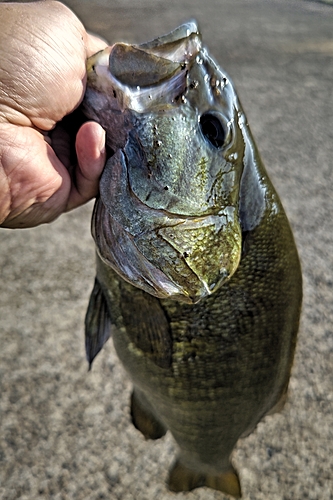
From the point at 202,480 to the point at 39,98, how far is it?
137 cm

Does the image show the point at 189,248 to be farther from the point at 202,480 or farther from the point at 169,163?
the point at 202,480

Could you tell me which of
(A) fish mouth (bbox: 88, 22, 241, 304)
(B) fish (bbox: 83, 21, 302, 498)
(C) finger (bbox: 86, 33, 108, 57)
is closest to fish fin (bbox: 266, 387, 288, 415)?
(B) fish (bbox: 83, 21, 302, 498)

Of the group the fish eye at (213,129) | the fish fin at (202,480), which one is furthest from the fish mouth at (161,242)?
the fish fin at (202,480)

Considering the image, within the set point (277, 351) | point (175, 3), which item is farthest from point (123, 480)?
point (175, 3)

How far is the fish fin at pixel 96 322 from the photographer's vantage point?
147 centimetres

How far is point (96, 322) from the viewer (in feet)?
4.83

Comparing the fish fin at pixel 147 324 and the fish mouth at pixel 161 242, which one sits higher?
the fish mouth at pixel 161 242

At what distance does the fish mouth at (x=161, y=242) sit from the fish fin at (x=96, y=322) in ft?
1.03

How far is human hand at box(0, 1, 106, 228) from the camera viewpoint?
1084mm

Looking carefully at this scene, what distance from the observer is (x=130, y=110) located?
40.3 inches

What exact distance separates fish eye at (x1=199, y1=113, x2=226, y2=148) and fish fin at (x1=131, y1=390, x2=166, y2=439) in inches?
40.8

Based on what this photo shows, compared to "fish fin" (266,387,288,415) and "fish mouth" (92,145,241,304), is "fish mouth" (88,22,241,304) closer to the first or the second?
"fish mouth" (92,145,241,304)

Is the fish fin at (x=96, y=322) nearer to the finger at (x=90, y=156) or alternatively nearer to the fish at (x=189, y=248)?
the fish at (x=189, y=248)

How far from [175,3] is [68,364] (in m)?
8.49
